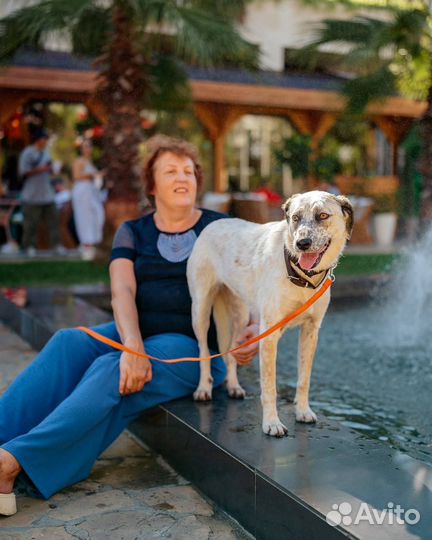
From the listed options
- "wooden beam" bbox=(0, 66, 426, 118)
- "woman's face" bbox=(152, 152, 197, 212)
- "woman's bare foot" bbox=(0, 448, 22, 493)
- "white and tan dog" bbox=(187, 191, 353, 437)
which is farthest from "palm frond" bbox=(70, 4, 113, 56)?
"woman's bare foot" bbox=(0, 448, 22, 493)

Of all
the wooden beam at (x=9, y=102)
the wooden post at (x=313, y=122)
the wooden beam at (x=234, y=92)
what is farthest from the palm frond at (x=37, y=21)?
the wooden post at (x=313, y=122)

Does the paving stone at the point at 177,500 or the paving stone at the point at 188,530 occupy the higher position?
the paving stone at the point at 188,530

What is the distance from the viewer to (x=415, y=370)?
514 cm

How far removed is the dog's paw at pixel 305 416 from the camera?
3166mm

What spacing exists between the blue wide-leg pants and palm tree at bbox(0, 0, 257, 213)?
22.1 feet

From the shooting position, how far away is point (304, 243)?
2.59 metres

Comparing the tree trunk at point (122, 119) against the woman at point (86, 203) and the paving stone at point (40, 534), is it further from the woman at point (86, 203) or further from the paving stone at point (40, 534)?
the paving stone at point (40, 534)

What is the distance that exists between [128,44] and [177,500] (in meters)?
8.77

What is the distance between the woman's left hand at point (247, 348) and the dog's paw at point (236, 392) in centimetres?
23

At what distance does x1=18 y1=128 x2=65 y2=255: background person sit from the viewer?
1228cm

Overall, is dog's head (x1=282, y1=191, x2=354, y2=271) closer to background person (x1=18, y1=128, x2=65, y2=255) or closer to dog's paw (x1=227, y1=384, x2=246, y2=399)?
dog's paw (x1=227, y1=384, x2=246, y2=399)

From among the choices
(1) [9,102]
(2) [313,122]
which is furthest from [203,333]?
(2) [313,122]

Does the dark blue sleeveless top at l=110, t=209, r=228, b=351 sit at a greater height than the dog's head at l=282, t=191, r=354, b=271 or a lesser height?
lesser

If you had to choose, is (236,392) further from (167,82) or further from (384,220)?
(384,220)
